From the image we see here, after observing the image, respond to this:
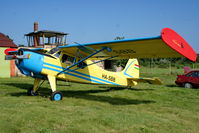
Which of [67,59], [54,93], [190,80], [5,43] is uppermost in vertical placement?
[5,43]

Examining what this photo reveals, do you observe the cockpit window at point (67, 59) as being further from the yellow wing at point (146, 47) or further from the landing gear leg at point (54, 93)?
the landing gear leg at point (54, 93)

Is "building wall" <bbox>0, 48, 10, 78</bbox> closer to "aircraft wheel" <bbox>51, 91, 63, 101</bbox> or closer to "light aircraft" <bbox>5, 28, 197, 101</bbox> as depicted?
"light aircraft" <bbox>5, 28, 197, 101</bbox>

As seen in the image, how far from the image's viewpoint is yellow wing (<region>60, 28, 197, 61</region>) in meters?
5.91

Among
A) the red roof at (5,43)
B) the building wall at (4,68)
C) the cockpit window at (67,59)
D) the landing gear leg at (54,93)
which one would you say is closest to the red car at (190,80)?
the cockpit window at (67,59)

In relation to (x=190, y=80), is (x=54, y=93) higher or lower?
lower

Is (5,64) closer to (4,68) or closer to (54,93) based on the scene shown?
(4,68)

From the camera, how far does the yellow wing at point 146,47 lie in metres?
5.91

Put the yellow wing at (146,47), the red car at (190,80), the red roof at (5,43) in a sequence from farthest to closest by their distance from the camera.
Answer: the red roof at (5,43), the red car at (190,80), the yellow wing at (146,47)

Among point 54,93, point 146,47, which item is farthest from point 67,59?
point 146,47

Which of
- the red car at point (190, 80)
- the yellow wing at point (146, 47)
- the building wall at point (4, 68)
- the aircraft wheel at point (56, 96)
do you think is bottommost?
the aircraft wheel at point (56, 96)

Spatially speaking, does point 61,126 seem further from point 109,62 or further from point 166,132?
point 109,62

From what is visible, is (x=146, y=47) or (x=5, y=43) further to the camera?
(x=5, y=43)

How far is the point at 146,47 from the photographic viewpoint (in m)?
7.49

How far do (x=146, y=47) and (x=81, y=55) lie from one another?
331 cm
